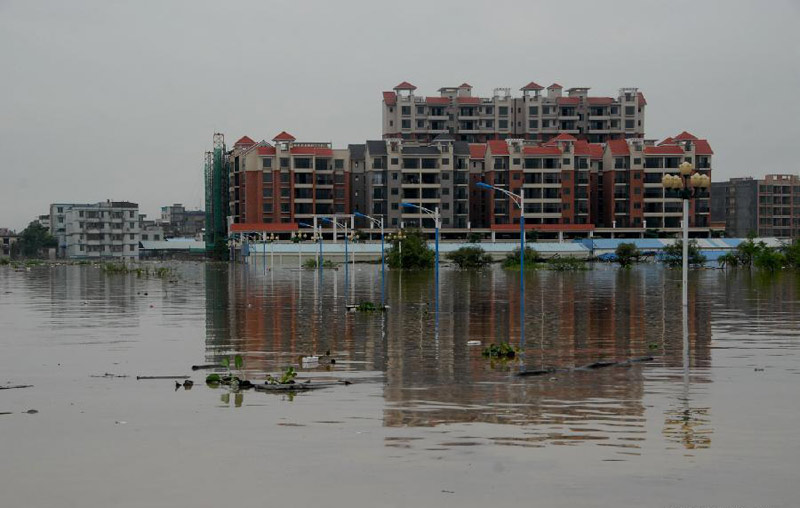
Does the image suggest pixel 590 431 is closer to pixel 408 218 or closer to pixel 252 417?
pixel 252 417

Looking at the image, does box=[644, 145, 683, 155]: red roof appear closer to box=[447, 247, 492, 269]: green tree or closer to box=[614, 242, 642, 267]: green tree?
box=[614, 242, 642, 267]: green tree

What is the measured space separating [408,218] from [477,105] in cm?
3687

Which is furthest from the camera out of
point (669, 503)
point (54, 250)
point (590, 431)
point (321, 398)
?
point (54, 250)

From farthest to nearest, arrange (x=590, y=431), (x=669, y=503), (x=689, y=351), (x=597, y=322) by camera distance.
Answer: (x=597, y=322) → (x=689, y=351) → (x=590, y=431) → (x=669, y=503)

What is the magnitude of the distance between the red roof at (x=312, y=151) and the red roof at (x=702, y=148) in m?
55.8

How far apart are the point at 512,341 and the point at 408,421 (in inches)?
473

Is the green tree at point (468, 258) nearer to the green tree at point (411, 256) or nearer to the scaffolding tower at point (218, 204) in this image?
the green tree at point (411, 256)

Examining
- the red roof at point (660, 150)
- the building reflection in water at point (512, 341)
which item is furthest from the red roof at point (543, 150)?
the building reflection in water at point (512, 341)

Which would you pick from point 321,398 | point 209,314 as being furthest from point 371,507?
point 209,314

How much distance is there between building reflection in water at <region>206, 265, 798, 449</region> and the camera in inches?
573

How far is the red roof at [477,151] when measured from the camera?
520 feet

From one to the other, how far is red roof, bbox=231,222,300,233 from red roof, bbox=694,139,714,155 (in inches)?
2448

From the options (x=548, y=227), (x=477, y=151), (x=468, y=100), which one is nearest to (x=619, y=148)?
(x=548, y=227)

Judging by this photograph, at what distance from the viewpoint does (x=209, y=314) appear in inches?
1470
